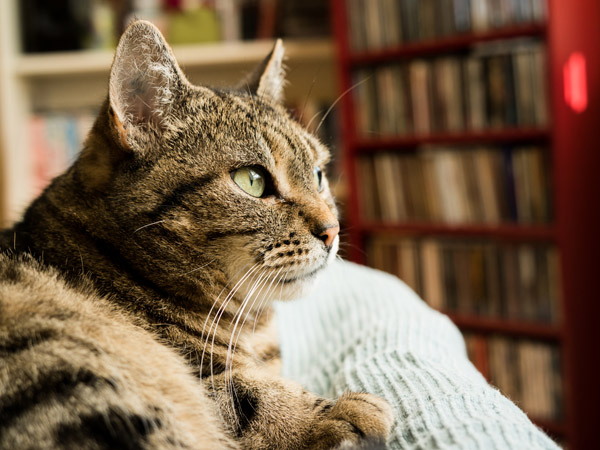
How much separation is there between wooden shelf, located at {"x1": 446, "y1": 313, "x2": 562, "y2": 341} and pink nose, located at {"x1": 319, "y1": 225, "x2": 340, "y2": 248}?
125 cm

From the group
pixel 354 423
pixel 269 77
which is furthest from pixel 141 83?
pixel 354 423

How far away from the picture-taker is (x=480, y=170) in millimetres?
1967

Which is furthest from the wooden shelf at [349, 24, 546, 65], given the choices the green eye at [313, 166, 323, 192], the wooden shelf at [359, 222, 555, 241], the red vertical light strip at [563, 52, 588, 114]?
the green eye at [313, 166, 323, 192]

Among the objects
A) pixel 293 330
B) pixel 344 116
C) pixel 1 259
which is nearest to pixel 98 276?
pixel 1 259

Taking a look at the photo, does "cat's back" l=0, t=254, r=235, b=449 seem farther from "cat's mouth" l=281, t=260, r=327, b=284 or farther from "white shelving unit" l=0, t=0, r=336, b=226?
"white shelving unit" l=0, t=0, r=336, b=226

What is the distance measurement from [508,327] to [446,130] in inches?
29.1

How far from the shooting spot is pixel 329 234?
33.3 inches

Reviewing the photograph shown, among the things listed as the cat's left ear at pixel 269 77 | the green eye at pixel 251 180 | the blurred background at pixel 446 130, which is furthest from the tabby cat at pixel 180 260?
the blurred background at pixel 446 130

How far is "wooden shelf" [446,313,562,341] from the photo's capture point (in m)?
1.83

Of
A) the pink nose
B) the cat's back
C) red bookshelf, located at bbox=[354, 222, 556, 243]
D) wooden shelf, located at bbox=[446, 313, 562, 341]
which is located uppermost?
the pink nose

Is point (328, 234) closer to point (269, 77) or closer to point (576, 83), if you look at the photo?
point (269, 77)

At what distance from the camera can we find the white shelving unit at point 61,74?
2.21m

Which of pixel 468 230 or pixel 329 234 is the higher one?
pixel 329 234

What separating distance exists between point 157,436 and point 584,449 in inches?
66.7
